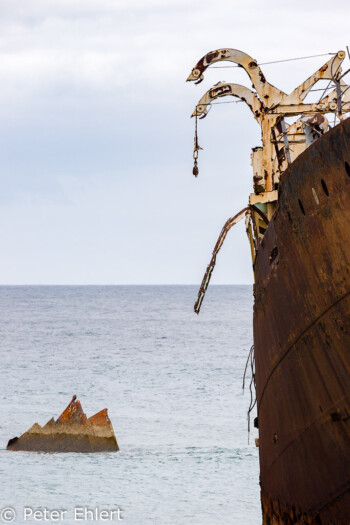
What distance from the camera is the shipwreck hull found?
7.25 meters

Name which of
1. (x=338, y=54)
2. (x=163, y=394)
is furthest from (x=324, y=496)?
(x=163, y=394)

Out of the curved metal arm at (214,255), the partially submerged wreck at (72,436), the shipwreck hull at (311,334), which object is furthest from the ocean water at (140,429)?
the shipwreck hull at (311,334)

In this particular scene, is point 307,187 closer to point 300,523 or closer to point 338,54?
point 300,523

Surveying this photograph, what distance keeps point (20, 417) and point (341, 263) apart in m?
25.4

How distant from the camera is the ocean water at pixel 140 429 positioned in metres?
18.3

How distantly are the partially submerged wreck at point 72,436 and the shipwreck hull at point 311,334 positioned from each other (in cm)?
1393

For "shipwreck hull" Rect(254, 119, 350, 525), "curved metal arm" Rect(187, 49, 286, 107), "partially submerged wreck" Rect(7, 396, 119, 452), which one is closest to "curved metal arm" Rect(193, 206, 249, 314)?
"shipwreck hull" Rect(254, 119, 350, 525)

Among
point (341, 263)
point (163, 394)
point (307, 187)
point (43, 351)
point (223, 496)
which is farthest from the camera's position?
point (43, 351)

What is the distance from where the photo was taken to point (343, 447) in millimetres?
7371

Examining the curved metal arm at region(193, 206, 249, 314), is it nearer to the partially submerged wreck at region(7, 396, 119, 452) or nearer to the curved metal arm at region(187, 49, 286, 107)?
the curved metal arm at region(187, 49, 286, 107)

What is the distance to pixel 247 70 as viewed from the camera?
12.7 m

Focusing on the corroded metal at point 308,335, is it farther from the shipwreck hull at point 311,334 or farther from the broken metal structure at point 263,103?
the broken metal structure at point 263,103

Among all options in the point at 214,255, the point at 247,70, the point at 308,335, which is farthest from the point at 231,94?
the point at 308,335

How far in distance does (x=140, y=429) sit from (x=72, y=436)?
17.6ft
